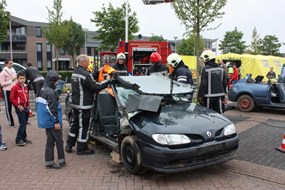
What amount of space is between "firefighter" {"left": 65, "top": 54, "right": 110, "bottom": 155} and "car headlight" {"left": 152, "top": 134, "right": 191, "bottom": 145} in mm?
1698

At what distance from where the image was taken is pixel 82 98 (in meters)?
5.61

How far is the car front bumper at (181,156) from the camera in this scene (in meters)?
4.10

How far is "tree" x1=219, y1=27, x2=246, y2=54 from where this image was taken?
5116cm

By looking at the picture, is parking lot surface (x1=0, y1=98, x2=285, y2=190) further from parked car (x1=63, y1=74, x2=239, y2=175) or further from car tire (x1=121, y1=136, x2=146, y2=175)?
parked car (x1=63, y1=74, x2=239, y2=175)

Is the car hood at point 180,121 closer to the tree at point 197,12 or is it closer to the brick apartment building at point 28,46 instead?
the tree at point 197,12

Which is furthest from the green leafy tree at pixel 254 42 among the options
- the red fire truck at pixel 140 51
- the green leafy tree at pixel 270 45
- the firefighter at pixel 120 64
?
the firefighter at pixel 120 64

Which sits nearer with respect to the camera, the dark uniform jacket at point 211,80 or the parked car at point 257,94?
the dark uniform jacket at point 211,80

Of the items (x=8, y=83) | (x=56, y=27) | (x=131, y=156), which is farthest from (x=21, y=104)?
(x=56, y=27)

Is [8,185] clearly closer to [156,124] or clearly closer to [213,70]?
[156,124]

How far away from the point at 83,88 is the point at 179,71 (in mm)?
1914

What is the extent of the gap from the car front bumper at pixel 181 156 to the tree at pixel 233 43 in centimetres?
4964

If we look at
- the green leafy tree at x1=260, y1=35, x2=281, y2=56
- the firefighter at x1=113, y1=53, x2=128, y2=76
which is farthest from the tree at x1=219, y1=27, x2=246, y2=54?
the firefighter at x1=113, y1=53, x2=128, y2=76

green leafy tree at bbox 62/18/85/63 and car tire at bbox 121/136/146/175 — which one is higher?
green leafy tree at bbox 62/18/85/63

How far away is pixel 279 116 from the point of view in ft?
32.8
